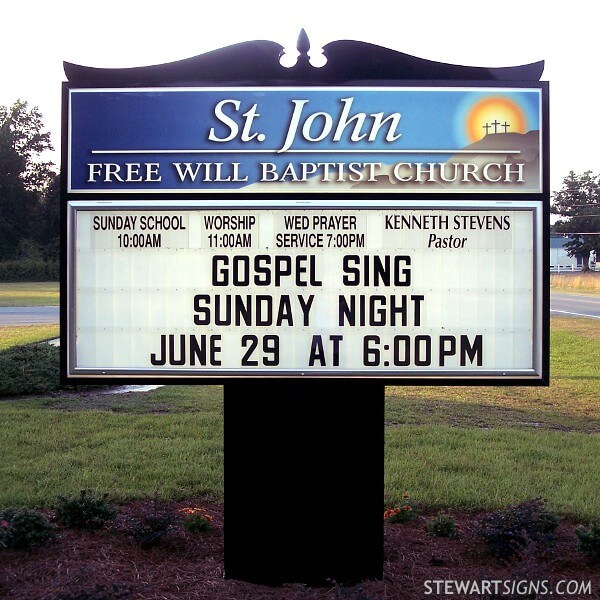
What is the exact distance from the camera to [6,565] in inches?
200

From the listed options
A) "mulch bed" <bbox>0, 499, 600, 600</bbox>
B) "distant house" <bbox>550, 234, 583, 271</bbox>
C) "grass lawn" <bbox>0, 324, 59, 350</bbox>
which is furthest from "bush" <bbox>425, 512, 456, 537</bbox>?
"distant house" <bbox>550, 234, 583, 271</bbox>

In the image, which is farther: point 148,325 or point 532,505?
point 532,505

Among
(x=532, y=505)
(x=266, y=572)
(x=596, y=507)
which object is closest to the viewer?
(x=266, y=572)

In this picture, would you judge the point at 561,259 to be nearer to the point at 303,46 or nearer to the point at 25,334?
the point at 25,334

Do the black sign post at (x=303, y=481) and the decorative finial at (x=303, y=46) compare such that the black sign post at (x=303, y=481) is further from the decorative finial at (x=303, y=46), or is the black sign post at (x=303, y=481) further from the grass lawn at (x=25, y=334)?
the grass lawn at (x=25, y=334)

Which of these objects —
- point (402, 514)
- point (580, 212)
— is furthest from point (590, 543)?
point (580, 212)

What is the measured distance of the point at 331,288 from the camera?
4922 mm

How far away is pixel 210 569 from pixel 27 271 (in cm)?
5921

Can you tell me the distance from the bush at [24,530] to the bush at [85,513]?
28 cm

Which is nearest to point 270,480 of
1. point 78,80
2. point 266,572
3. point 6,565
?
point 266,572

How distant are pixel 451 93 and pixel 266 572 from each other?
10.7ft

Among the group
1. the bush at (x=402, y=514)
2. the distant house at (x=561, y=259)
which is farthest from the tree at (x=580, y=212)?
the bush at (x=402, y=514)

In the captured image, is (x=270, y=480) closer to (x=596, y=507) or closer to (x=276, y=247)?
(x=276, y=247)

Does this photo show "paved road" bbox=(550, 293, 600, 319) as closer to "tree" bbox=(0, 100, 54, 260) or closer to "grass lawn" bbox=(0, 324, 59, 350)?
"grass lawn" bbox=(0, 324, 59, 350)
